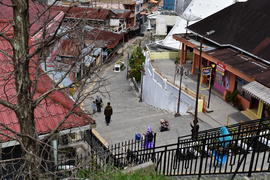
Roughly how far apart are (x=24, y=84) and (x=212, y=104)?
17965 millimetres

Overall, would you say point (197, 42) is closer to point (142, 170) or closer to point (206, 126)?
point (206, 126)

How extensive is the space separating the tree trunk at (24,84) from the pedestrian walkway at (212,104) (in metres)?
14.6

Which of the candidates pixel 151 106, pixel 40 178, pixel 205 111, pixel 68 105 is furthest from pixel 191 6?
pixel 40 178

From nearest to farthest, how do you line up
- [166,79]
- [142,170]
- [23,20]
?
[23,20] → [142,170] → [166,79]

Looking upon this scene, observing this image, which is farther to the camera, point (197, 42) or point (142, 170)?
point (197, 42)

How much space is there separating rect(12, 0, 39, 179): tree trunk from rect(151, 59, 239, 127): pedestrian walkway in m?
14.6

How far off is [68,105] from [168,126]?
403 inches

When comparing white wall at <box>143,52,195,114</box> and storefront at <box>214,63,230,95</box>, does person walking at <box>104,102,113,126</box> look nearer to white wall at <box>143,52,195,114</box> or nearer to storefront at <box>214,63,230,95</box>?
white wall at <box>143,52,195,114</box>

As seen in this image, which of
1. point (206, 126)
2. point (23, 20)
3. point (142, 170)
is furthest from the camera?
point (206, 126)

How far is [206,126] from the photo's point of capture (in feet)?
69.1

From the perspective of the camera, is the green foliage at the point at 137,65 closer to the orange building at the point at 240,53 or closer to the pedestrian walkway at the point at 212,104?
the pedestrian walkway at the point at 212,104

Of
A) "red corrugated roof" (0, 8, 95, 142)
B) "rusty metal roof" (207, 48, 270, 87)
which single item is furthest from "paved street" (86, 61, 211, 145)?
"red corrugated roof" (0, 8, 95, 142)

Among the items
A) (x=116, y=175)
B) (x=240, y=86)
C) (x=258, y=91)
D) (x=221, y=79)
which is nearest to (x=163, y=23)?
(x=221, y=79)

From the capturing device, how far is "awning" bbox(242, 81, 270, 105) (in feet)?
62.7
